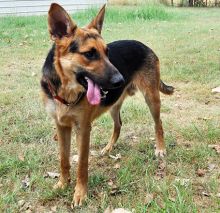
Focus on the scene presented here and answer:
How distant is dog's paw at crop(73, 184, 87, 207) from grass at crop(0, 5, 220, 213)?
75 mm

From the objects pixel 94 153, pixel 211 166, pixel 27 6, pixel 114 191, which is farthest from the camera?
pixel 27 6

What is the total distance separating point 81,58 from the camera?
3590mm

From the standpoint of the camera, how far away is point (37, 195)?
3930 mm

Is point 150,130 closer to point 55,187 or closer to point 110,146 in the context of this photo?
point 110,146

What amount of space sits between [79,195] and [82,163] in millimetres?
302

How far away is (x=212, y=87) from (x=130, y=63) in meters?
3.05

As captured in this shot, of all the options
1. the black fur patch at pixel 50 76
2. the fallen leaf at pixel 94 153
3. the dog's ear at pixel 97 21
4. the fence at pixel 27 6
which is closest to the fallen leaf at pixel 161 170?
the fallen leaf at pixel 94 153

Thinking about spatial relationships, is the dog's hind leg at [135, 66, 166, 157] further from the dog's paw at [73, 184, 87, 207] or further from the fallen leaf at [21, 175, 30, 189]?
the fallen leaf at [21, 175, 30, 189]

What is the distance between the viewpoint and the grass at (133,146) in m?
3.85

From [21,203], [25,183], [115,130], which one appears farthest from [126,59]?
[21,203]

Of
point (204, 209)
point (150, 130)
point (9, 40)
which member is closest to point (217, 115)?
point (150, 130)

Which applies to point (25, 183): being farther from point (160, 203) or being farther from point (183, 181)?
point (183, 181)

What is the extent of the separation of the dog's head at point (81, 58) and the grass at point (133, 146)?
1.07 metres

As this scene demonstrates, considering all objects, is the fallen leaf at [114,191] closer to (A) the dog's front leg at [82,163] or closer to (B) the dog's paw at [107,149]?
(A) the dog's front leg at [82,163]
